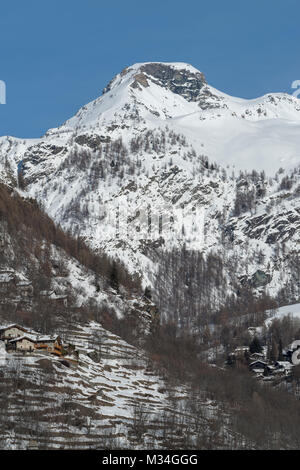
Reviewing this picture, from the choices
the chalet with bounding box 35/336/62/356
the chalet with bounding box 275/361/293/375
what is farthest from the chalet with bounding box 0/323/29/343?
the chalet with bounding box 275/361/293/375

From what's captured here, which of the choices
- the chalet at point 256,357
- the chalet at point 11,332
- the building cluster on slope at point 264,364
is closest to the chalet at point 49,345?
the chalet at point 11,332

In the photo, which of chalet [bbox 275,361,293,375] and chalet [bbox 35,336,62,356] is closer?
chalet [bbox 35,336,62,356]

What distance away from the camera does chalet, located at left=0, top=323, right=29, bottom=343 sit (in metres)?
128

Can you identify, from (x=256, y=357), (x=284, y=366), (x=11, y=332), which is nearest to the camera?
(x=11, y=332)

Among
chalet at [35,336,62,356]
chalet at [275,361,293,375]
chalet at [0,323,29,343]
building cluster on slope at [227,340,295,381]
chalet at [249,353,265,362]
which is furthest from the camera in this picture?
chalet at [249,353,265,362]

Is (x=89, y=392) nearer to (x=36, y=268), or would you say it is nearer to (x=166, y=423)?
(x=166, y=423)

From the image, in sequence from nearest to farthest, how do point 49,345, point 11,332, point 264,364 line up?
point 49,345 < point 11,332 < point 264,364

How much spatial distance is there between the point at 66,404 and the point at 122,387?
20.1 m

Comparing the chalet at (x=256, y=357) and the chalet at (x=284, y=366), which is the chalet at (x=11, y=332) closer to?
the chalet at (x=284, y=366)

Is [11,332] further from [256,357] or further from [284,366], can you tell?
[256,357]

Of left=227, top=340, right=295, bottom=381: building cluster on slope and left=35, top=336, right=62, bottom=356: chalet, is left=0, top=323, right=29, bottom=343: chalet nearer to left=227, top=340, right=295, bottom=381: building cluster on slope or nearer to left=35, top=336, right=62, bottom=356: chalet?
left=35, top=336, right=62, bottom=356: chalet

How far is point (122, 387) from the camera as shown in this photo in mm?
122938

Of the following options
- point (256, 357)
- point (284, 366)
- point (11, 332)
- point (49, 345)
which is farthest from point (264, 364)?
point (11, 332)

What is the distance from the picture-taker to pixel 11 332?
129 meters
